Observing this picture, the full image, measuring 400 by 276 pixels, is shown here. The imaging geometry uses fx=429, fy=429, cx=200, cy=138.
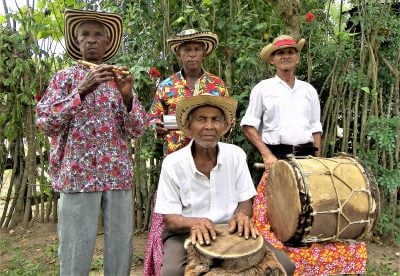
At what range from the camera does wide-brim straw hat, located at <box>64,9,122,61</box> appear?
259cm

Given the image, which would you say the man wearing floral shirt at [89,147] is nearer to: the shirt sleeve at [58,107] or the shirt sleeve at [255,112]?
the shirt sleeve at [58,107]

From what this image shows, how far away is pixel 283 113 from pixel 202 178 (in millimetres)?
1102

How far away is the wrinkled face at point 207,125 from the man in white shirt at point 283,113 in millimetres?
850

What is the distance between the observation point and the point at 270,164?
3.28 m

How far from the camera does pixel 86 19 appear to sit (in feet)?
8.57

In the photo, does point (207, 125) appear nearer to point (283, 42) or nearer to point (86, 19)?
point (86, 19)

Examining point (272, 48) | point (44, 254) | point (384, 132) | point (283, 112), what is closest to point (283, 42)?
point (272, 48)

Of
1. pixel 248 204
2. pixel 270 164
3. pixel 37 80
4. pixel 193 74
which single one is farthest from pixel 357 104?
pixel 37 80

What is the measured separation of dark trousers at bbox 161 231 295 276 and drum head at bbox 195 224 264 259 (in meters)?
0.25

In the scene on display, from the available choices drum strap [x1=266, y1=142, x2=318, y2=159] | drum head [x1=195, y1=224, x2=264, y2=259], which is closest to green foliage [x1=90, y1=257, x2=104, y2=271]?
drum strap [x1=266, y1=142, x2=318, y2=159]

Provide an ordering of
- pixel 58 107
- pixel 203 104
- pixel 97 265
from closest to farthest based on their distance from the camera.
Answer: pixel 58 107 → pixel 203 104 → pixel 97 265

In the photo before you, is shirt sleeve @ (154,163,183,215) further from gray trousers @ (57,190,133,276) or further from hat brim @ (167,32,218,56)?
hat brim @ (167,32,218,56)

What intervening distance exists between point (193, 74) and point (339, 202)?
4.79ft

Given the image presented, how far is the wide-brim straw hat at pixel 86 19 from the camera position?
2594 mm
